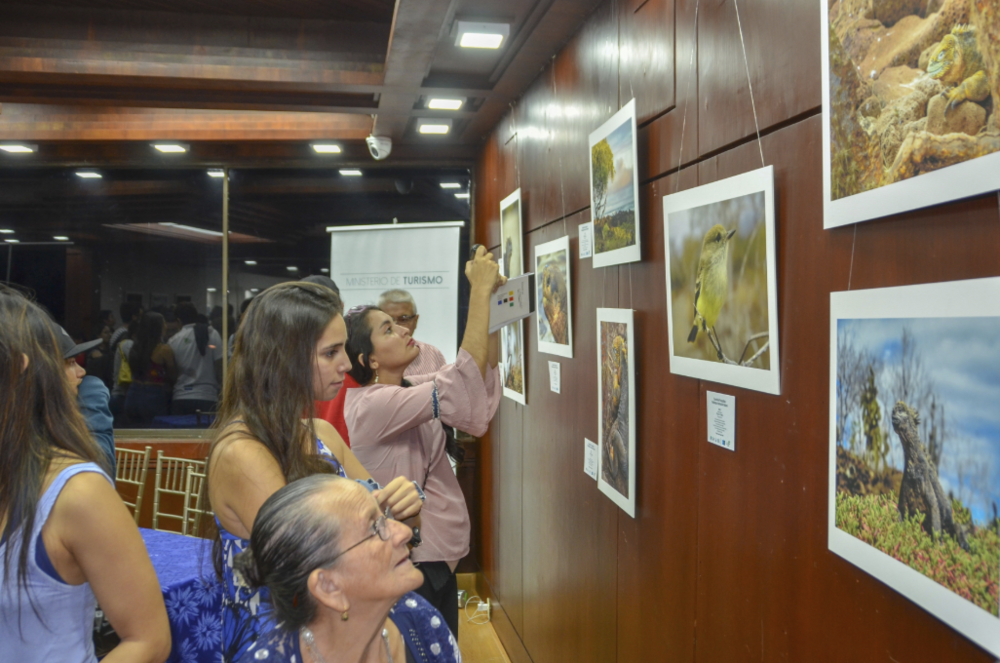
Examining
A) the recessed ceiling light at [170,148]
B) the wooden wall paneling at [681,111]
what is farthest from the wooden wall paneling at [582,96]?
the recessed ceiling light at [170,148]

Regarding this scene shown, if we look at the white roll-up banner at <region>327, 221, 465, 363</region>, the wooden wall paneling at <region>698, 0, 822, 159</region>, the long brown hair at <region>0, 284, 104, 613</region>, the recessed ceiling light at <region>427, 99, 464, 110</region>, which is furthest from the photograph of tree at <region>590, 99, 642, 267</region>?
the white roll-up banner at <region>327, 221, 465, 363</region>

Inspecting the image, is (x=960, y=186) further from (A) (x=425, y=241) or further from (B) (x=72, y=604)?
(A) (x=425, y=241)

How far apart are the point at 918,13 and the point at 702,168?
2.27ft

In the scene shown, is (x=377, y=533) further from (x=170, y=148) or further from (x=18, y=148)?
(x=18, y=148)

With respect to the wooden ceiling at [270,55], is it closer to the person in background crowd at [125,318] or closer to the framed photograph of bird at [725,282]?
the framed photograph of bird at [725,282]

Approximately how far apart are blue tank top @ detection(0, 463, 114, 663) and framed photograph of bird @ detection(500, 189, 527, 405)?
2.35 m

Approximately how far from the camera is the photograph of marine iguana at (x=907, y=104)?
0.87 meters

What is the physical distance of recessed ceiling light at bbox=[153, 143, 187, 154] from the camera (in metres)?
4.59

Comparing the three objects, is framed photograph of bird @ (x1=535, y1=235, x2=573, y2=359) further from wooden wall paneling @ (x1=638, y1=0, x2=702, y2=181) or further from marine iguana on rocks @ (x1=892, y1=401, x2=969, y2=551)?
marine iguana on rocks @ (x1=892, y1=401, x2=969, y2=551)

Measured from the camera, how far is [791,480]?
1312 mm

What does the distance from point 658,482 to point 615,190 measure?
2.85 feet

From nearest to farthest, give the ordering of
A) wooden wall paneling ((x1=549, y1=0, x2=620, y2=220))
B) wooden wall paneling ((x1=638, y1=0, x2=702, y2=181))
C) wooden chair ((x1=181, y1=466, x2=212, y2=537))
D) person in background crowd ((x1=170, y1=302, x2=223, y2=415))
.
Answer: wooden wall paneling ((x1=638, y1=0, x2=702, y2=181)), wooden wall paneling ((x1=549, y1=0, x2=620, y2=220)), wooden chair ((x1=181, y1=466, x2=212, y2=537)), person in background crowd ((x1=170, y1=302, x2=223, y2=415))

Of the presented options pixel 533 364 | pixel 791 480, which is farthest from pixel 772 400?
pixel 533 364

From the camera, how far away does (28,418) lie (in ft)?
3.73
